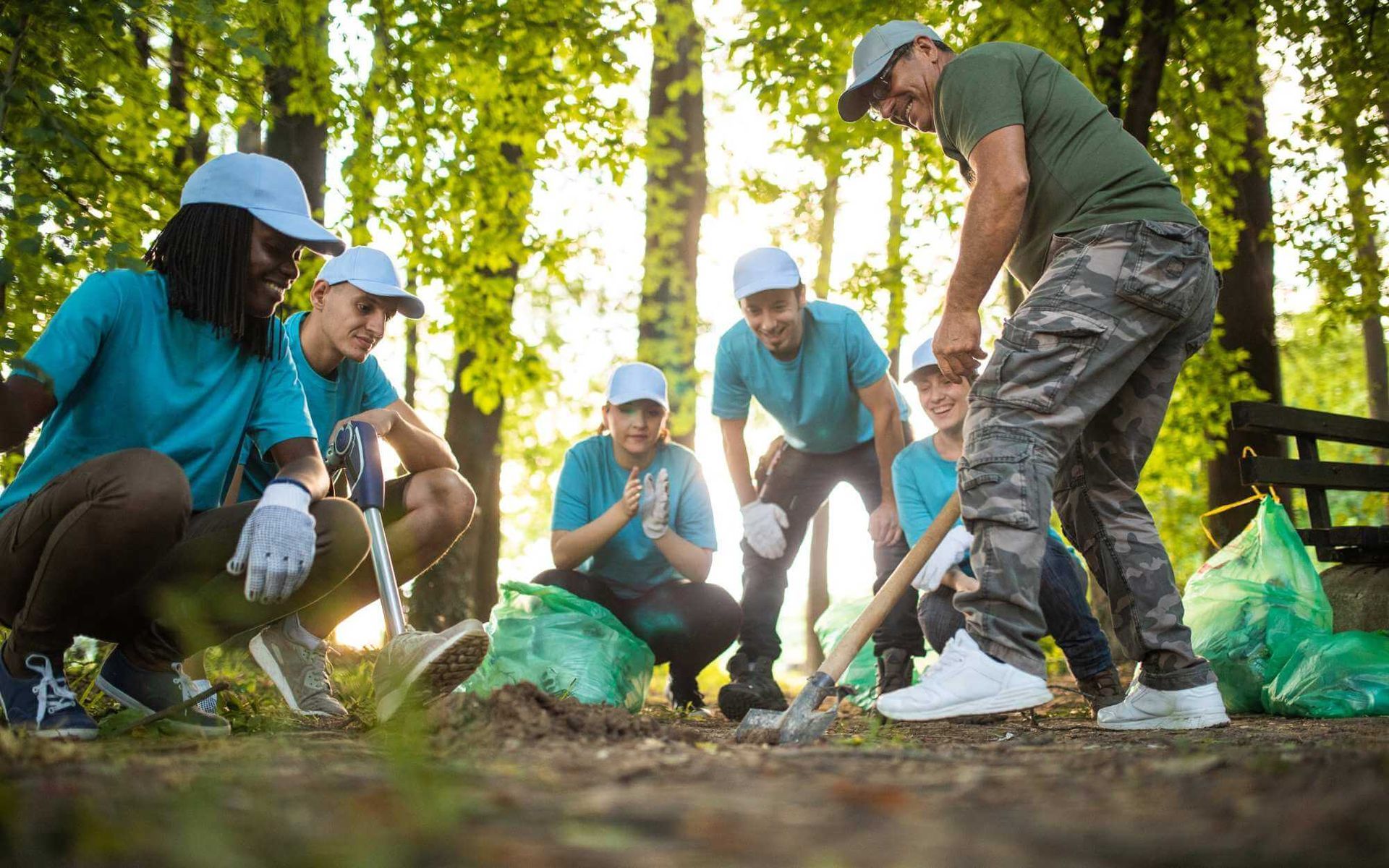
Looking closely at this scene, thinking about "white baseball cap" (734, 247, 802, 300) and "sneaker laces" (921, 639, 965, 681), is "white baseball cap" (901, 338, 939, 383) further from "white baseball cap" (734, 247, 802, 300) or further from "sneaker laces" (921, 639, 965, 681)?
"sneaker laces" (921, 639, 965, 681)

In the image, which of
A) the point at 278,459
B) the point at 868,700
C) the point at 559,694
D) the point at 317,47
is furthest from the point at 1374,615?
the point at 317,47

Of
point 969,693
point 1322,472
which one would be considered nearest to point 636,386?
point 969,693

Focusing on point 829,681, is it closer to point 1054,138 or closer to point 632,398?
point 1054,138

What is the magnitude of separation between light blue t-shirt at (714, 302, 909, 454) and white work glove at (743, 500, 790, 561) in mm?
320

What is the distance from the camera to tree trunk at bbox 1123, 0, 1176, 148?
5.63 metres

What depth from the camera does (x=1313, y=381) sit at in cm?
1795

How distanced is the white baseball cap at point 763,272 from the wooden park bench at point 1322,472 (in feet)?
5.71

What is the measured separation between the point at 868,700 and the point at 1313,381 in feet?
53.5

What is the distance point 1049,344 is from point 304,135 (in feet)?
16.5

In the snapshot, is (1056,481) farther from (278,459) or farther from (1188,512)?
(1188,512)

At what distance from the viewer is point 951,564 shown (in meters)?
3.84

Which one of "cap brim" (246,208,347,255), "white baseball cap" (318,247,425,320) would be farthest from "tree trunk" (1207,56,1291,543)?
"cap brim" (246,208,347,255)

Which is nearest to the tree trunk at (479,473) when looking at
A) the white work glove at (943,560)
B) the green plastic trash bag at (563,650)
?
the green plastic trash bag at (563,650)

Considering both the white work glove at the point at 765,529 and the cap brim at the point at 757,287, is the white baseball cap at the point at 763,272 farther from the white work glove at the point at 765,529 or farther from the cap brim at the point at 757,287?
the white work glove at the point at 765,529
